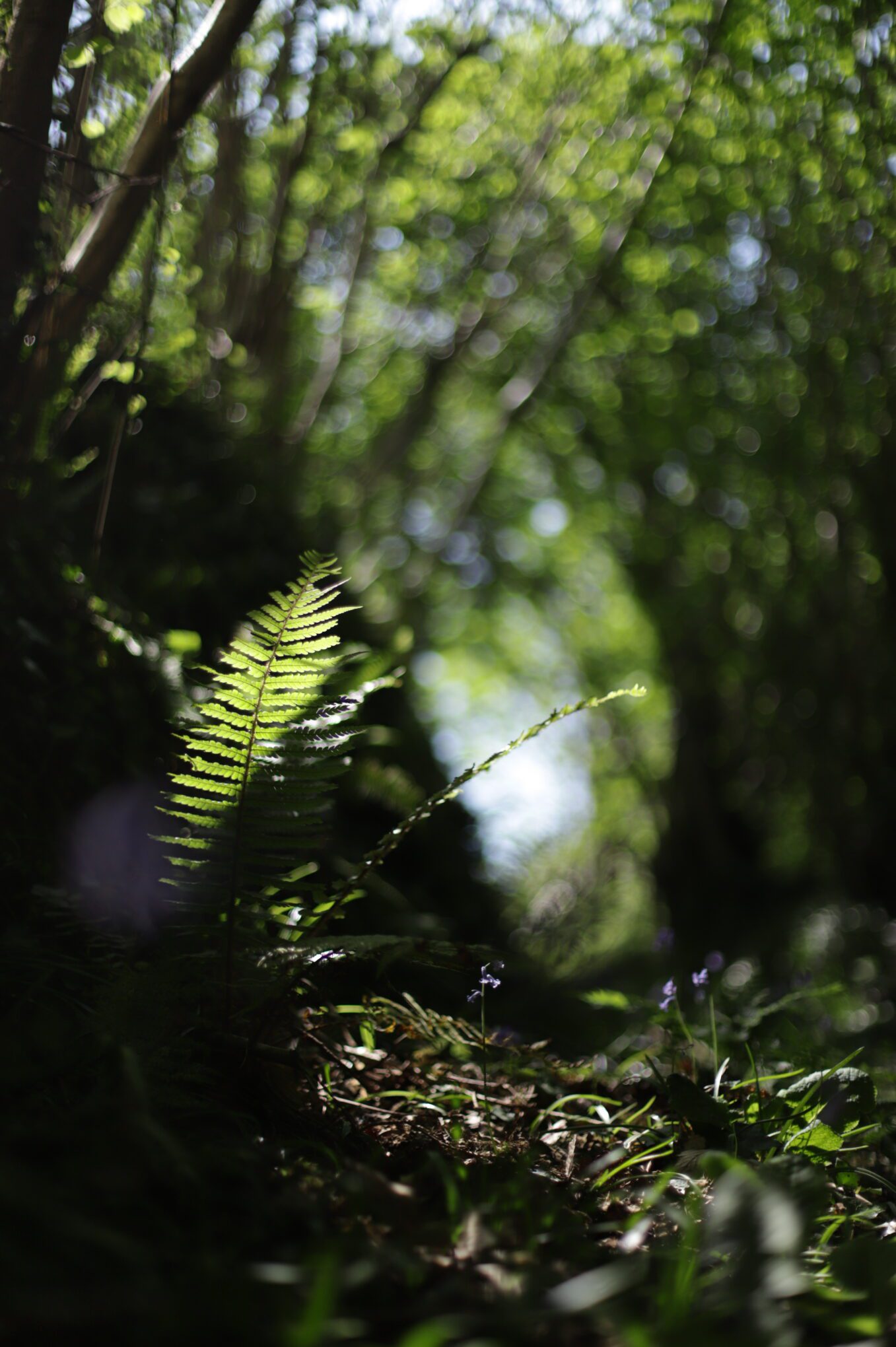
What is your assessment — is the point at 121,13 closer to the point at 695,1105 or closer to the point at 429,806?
the point at 429,806

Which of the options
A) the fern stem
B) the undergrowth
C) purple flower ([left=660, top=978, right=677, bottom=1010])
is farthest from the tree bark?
purple flower ([left=660, top=978, right=677, bottom=1010])

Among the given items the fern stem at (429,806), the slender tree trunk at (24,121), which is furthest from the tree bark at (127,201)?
the fern stem at (429,806)

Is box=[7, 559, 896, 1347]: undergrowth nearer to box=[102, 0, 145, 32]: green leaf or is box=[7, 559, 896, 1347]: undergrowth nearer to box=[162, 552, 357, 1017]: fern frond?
box=[162, 552, 357, 1017]: fern frond

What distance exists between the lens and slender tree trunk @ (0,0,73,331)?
1404 millimetres

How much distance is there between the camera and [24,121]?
4.70 ft

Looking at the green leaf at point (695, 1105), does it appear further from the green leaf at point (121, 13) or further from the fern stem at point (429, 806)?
the green leaf at point (121, 13)

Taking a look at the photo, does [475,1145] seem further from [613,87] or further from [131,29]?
[613,87]

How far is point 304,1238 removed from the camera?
32.2 inches

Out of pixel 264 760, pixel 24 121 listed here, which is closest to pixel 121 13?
pixel 24 121

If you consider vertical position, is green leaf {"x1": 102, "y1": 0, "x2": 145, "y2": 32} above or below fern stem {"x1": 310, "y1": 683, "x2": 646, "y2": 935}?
above

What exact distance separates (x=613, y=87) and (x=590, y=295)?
3.73 feet

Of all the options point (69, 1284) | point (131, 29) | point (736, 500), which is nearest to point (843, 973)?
point (736, 500)

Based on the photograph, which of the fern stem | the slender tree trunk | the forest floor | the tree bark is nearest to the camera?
the forest floor

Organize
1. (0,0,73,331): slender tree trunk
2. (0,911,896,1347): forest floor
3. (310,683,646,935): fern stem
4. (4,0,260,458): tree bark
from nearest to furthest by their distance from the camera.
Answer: (0,911,896,1347): forest floor < (310,683,646,935): fern stem < (0,0,73,331): slender tree trunk < (4,0,260,458): tree bark
